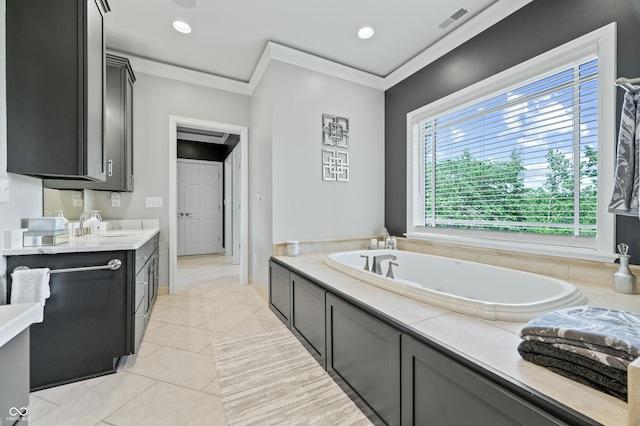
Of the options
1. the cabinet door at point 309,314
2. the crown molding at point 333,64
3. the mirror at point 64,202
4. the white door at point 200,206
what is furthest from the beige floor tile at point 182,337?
the white door at point 200,206

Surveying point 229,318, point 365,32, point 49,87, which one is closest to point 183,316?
point 229,318

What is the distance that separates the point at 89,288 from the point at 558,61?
331 cm

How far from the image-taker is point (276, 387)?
5.36 ft

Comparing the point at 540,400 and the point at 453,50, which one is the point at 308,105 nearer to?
the point at 453,50

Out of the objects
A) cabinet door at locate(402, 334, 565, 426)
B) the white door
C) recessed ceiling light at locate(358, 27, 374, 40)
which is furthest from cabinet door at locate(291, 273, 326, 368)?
the white door

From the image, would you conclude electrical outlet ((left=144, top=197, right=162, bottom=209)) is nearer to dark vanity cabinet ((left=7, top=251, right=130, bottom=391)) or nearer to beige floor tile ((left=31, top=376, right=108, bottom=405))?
dark vanity cabinet ((left=7, top=251, right=130, bottom=391))

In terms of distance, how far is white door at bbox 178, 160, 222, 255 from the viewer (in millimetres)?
5992

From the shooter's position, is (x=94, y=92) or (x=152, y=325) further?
(x=152, y=325)

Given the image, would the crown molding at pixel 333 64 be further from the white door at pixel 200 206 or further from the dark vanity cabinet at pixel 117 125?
the white door at pixel 200 206

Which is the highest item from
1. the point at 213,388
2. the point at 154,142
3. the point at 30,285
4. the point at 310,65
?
the point at 310,65

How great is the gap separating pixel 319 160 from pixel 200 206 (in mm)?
4095

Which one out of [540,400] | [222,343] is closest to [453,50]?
[540,400]

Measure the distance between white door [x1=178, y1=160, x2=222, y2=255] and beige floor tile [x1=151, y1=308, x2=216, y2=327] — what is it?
345 cm

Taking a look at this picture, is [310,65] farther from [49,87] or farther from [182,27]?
[49,87]
